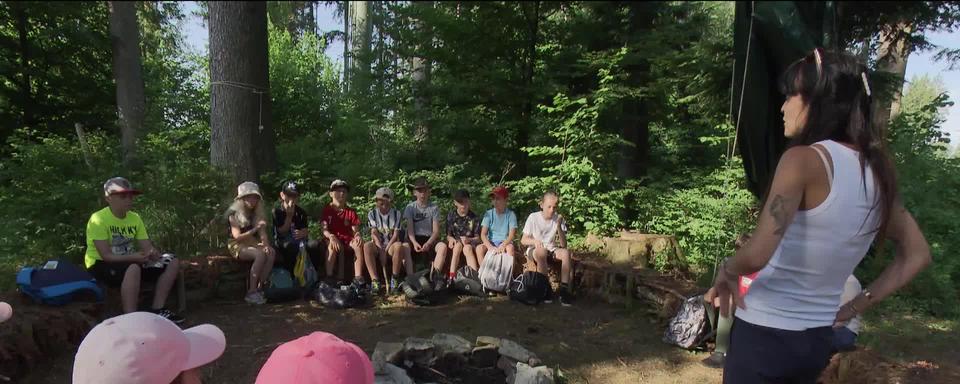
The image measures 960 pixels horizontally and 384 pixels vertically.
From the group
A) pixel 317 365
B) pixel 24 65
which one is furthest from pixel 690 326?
pixel 24 65

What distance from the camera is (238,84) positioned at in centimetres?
536

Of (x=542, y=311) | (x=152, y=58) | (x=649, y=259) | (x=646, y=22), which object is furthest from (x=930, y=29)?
(x=152, y=58)

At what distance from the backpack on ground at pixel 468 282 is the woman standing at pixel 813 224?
11.7 feet

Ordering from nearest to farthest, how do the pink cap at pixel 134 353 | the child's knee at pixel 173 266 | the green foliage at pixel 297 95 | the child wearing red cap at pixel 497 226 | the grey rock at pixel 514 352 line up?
the pink cap at pixel 134 353, the grey rock at pixel 514 352, the child's knee at pixel 173 266, the child wearing red cap at pixel 497 226, the green foliage at pixel 297 95

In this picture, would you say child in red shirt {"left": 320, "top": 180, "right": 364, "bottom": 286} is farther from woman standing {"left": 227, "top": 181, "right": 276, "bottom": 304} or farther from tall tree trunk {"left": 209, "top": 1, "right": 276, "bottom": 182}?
tall tree trunk {"left": 209, "top": 1, "right": 276, "bottom": 182}

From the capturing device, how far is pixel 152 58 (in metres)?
10.3

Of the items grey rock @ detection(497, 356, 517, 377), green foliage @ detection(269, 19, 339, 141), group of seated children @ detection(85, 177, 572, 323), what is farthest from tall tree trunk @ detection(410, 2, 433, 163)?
grey rock @ detection(497, 356, 517, 377)

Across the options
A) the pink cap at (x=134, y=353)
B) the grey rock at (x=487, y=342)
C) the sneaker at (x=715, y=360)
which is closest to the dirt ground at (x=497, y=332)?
the sneaker at (x=715, y=360)

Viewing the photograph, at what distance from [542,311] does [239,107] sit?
3.77 metres

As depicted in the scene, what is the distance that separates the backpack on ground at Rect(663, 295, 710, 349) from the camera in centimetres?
344

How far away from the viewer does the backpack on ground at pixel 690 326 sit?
11.3ft

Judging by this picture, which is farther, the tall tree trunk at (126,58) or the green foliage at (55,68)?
the tall tree trunk at (126,58)

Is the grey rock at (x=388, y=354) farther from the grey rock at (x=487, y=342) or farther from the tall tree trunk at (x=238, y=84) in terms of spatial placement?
the tall tree trunk at (x=238, y=84)

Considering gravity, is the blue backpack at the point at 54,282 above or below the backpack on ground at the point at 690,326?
above
